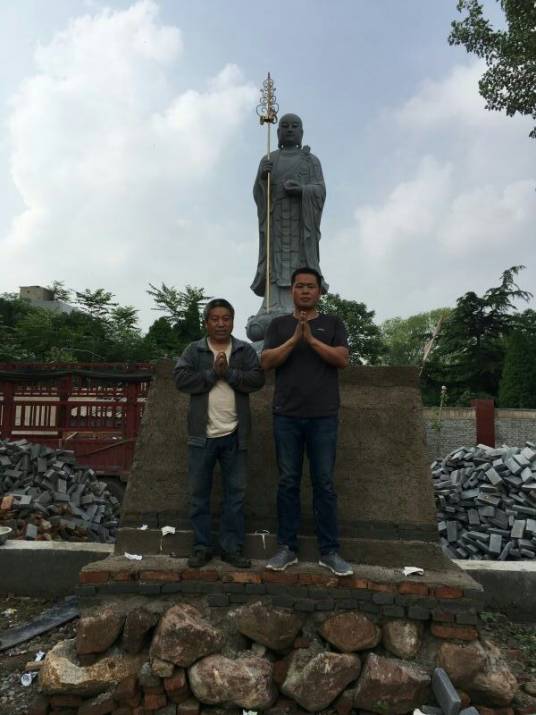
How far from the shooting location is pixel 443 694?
8.02 feet

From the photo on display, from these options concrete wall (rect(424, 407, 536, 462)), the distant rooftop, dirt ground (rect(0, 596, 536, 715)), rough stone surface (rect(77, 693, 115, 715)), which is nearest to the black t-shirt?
rough stone surface (rect(77, 693, 115, 715))

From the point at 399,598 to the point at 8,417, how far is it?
826cm

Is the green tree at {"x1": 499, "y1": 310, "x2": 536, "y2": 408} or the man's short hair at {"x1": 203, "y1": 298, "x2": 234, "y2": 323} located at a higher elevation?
the green tree at {"x1": 499, "y1": 310, "x2": 536, "y2": 408}

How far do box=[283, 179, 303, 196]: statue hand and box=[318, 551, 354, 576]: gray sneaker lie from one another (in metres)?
5.47

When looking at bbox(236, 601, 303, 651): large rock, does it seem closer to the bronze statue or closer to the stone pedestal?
the stone pedestal

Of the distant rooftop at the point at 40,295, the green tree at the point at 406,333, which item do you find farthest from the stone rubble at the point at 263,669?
the distant rooftop at the point at 40,295

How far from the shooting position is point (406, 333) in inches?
1937

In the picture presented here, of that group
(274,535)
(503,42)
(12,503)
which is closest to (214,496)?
(274,535)

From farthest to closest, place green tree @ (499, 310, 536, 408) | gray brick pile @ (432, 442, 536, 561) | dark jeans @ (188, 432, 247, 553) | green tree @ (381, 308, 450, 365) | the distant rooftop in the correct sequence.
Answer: the distant rooftop < green tree @ (381, 308, 450, 365) < green tree @ (499, 310, 536, 408) < gray brick pile @ (432, 442, 536, 561) < dark jeans @ (188, 432, 247, 553)

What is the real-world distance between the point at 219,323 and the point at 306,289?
1.88 feet

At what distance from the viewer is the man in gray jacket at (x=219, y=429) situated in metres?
2.95

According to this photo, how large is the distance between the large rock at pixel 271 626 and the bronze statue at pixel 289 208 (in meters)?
4.83

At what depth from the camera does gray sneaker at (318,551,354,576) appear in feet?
9.02

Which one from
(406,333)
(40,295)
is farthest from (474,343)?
(40,295)
